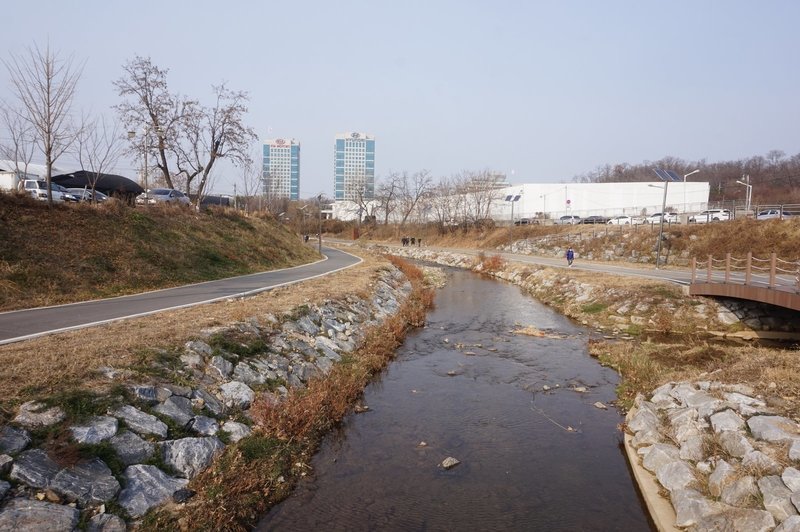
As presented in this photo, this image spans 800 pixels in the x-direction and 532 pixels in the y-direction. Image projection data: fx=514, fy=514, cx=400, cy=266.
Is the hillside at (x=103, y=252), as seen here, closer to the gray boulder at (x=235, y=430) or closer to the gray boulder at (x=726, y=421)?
the gray boulder at (x=235, y=430)

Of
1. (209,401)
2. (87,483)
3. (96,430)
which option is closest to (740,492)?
(209,401)

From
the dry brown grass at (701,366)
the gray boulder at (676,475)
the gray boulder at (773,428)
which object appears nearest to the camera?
the gray boulder at (773,428)

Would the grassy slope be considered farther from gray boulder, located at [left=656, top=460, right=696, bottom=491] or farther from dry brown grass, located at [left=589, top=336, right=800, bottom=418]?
gray boulder, located at [left=656, top=460, right=696, bottom=491]

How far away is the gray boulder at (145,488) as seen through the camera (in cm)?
616

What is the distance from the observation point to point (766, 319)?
64.7 ft

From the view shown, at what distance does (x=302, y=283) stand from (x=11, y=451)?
16235 millimetres

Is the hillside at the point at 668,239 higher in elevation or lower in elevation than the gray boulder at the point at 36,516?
higher

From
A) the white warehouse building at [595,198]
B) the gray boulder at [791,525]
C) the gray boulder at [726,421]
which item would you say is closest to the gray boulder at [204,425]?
the gray boulder at [791,525]

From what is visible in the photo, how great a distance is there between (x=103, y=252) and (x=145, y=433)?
46.1 ft

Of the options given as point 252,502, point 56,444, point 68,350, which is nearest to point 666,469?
point 252,502

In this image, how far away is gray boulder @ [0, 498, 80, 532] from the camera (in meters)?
5.20

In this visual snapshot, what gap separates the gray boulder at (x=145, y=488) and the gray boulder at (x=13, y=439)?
118 cm

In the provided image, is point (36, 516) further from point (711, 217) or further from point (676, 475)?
point (711, 217)

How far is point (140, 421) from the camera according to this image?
7371 millimetres
